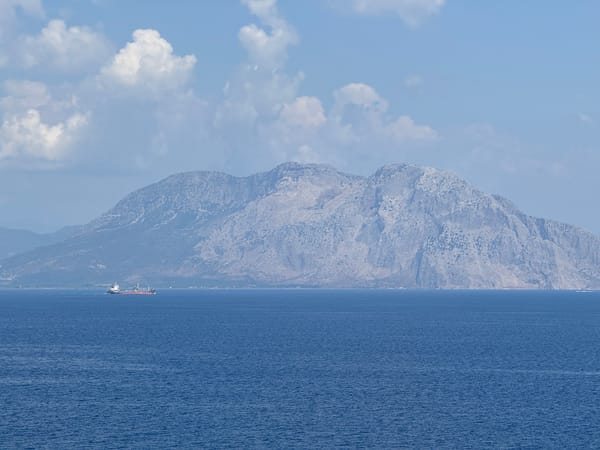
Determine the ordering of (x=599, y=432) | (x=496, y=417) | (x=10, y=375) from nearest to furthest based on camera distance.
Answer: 1. (x=599, y=432)
2. (x=496, y=417)
3. (x=10, y=375)

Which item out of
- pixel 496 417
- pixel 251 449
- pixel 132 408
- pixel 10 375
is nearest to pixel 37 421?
pixel 132 408

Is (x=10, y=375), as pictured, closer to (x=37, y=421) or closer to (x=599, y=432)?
(x=37, y=421)

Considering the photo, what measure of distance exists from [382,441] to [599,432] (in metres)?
27.3

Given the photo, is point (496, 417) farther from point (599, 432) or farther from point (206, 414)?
point (206, 414)

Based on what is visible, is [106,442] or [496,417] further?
[496,417]

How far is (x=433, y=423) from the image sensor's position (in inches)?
4956

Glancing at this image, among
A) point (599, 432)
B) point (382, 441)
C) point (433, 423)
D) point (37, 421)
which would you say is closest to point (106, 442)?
point (37, 421)

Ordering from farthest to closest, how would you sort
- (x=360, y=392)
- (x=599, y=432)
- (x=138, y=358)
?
(x=138, y=358) < (x=360, y=392) < (x=599, y=432)

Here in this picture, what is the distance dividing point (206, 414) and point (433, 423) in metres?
29.1

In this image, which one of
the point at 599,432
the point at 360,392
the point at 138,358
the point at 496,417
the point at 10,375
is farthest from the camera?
the point at 138,358

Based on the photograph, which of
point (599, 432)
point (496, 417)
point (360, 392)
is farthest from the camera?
point (360, 392)

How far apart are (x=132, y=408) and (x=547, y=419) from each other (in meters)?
54.1

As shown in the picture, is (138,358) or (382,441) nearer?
(382,441)

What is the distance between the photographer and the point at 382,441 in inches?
4547
